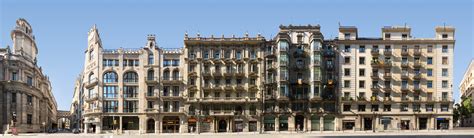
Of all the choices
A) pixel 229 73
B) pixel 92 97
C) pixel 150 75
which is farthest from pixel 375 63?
pixel 92 97

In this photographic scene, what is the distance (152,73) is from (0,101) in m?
29.7

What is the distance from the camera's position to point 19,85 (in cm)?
9900

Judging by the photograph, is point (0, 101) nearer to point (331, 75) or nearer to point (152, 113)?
point (152, 113)

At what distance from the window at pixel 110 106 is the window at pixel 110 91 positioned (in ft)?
4.18

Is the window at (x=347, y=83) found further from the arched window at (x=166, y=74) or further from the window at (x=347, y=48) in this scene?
the arched window at (x=166, y=74)

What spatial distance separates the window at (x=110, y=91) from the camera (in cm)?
9481

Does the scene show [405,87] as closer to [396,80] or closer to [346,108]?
[396,80]

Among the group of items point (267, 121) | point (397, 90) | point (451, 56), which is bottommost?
point (267, 121)

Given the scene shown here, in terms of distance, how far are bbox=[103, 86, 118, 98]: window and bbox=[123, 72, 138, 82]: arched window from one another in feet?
8.60

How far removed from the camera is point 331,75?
314 feet

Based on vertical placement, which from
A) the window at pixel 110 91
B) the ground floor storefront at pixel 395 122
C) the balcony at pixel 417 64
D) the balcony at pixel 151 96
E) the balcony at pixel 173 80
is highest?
the balcony at pixel 417 64

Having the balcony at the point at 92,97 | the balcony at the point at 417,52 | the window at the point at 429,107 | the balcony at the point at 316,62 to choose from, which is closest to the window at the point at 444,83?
the window at the point at 429,107

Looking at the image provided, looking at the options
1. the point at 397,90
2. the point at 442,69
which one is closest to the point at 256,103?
the point at 397,90

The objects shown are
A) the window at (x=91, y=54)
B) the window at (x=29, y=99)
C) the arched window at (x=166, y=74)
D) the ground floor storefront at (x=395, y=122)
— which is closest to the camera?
the ground floor storefront at (x=395, y=122)
